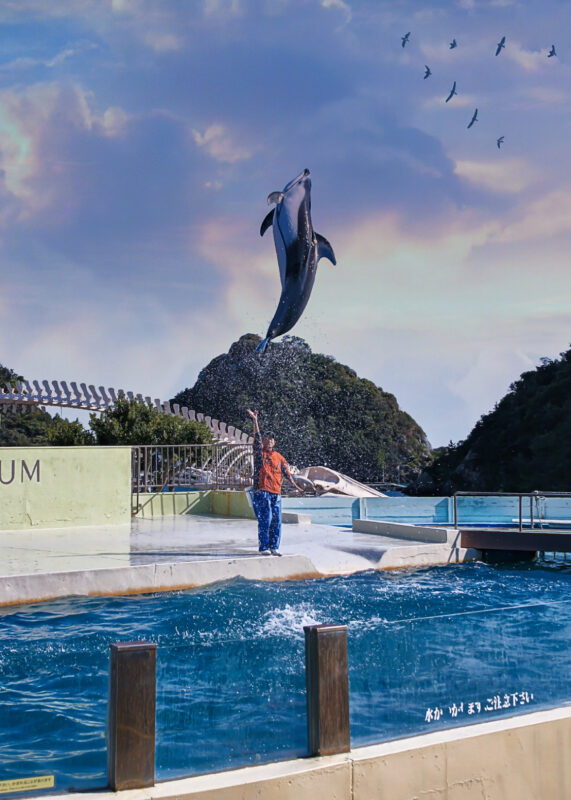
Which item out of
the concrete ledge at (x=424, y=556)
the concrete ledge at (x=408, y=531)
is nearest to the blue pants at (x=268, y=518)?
the concrete ledge at (x=424, y=556)

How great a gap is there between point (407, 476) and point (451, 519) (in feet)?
221

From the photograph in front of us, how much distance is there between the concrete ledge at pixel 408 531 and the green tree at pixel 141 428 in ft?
57.3

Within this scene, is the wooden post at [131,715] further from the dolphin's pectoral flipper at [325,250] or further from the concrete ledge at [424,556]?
the dolphin's pectoral flipper at [325,250]

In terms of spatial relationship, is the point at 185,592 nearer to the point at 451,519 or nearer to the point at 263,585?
the point at 263,585

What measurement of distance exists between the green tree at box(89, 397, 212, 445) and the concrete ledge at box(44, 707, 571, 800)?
2683 cm

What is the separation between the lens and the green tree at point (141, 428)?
3033 centimetres

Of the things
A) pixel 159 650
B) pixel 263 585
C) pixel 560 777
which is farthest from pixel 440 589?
pixel 159 650

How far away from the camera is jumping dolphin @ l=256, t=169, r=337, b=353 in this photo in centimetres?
1666

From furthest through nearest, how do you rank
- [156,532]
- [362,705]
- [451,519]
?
[451,519] < [156,532] < [362,705]

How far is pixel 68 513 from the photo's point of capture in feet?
44.7

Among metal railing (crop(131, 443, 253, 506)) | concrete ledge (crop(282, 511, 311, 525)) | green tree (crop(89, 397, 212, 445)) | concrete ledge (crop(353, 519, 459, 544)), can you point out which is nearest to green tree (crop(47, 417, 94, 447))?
green tree (crop(89, 397, 212, 445))

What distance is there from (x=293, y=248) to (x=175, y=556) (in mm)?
9203

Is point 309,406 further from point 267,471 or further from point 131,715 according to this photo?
point 131,715

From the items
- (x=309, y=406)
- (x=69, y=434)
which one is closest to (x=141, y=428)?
(x=69, y=434)
